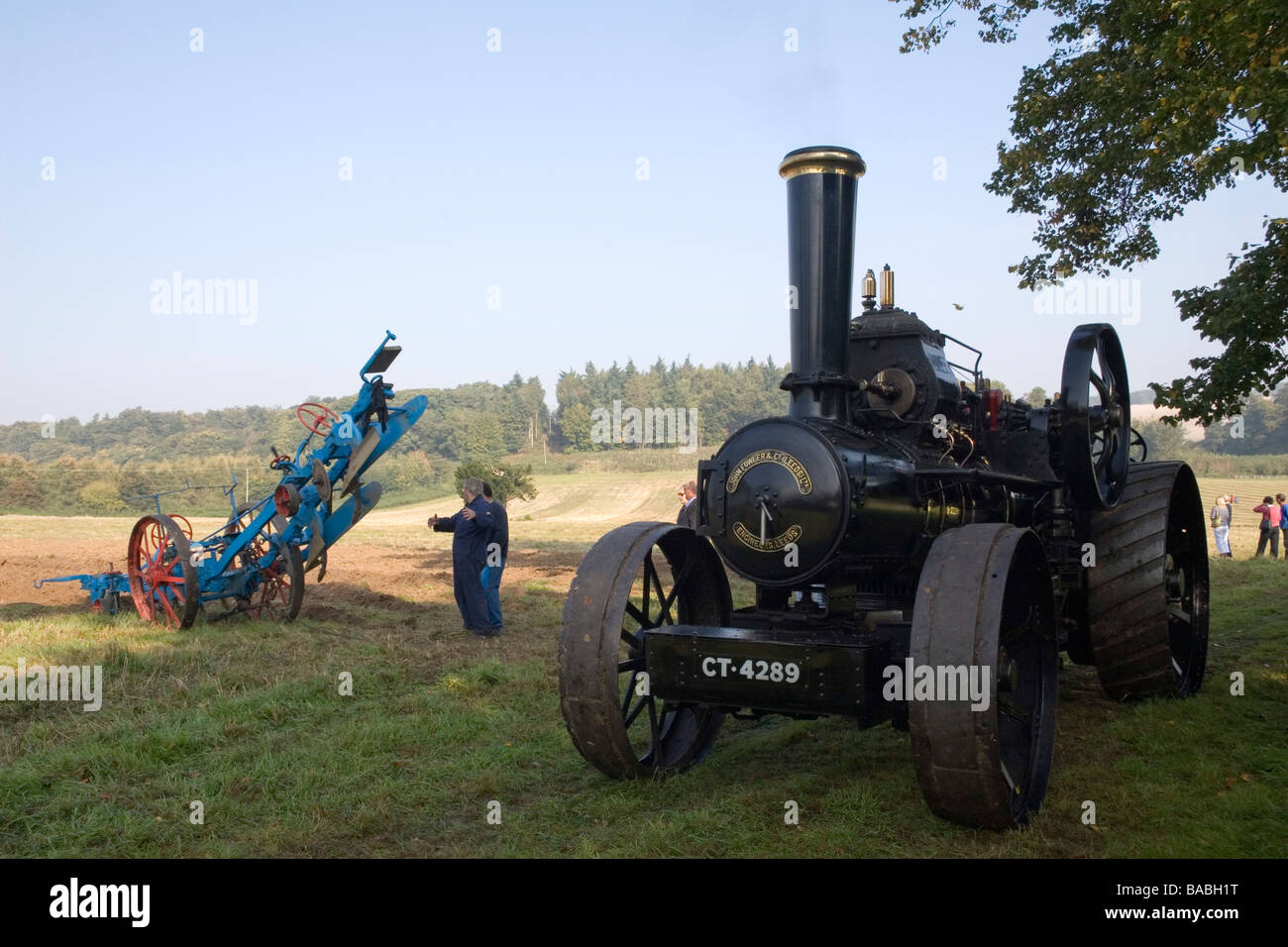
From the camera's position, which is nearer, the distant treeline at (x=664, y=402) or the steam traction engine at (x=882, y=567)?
the steam traction engine at (x=882, y=567)

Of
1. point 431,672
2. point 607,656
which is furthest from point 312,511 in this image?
point 607,656

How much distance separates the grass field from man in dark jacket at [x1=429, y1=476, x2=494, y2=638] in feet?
1.58

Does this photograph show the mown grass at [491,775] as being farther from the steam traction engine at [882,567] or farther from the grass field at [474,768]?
the steam traction engine at [882,567]

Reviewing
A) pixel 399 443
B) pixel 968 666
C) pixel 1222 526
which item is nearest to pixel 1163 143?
pixel 968 666

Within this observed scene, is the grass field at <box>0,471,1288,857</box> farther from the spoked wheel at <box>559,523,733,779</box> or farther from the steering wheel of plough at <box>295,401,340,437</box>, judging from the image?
the steering wheel of plough at <box>295,401,340,437</box>

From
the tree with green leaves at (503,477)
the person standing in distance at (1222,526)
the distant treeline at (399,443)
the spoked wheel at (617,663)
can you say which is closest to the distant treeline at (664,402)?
the distant treeline at (399,443)

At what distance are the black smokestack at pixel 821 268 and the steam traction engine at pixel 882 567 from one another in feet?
0.03

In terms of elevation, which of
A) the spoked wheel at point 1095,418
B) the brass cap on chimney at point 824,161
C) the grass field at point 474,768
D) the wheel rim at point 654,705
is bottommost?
the grass field at point 474,768

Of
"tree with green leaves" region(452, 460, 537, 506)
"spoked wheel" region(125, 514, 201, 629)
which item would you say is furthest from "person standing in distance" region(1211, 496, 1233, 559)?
"spoked wheel" region(125, 514, 201, 629)

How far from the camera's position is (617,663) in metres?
4.75

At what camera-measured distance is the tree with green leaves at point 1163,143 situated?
6.01 metres

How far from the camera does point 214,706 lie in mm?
6418

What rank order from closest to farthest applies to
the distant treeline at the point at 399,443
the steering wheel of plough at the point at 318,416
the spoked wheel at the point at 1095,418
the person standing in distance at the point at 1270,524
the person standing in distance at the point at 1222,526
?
the spoked wheel at the point at 1095,418 < the steering wheel of plough at the point at 318,416 < the person standing in distance at the point at 1222,526 < the person standing in distance at the point at 1270,524 < the distant treeline at the point at 399,443
